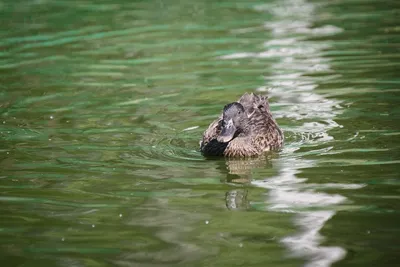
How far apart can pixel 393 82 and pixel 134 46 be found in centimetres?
547

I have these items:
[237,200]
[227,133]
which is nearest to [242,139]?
[227,133]

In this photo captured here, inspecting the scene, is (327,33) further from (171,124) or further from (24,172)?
(24,172)

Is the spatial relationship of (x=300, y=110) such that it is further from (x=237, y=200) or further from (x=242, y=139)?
(x=237, y=200)

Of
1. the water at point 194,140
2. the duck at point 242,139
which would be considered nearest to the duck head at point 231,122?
the duck at point 242,139

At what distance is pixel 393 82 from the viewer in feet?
41.9

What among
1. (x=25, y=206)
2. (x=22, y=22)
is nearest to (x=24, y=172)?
(x=25, y=206)

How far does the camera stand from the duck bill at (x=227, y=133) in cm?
934

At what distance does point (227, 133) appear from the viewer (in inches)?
371

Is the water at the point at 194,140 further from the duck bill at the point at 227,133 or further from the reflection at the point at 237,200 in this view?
the duck bill at the point at 227,133

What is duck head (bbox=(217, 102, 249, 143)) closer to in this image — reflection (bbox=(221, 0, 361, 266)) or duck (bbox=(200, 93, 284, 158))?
duck (bbox=(200, 93, 284, 158))

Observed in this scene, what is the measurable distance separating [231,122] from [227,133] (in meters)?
0.18

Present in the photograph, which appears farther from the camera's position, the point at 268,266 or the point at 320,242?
the point at 320,242

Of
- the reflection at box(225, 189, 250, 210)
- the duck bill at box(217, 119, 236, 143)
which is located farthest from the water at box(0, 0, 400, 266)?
the duck bill at box(217, 119, 236, 143)

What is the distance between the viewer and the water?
285 inches
